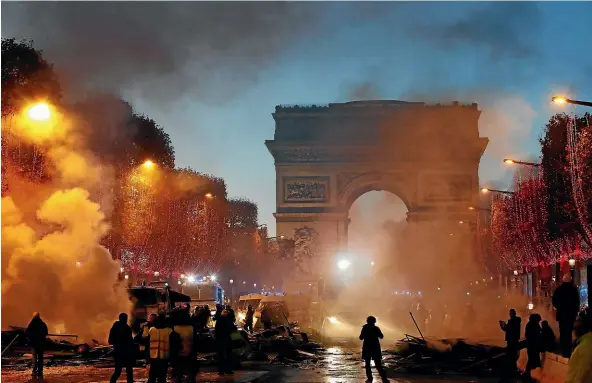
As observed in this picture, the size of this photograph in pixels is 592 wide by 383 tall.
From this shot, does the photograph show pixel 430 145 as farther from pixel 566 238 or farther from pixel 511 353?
pixel 511 353

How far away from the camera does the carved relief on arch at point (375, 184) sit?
76375 mm

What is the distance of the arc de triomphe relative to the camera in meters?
75.7

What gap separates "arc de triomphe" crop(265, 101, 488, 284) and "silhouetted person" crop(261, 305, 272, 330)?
43.5 m

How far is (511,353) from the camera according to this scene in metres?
18.2

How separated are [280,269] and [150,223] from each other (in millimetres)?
34011

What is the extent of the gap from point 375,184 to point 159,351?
65382 mm

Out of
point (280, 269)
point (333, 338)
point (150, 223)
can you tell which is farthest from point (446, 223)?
point (333, 338)

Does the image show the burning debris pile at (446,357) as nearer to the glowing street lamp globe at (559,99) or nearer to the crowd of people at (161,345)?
the glowing street lamp globe at (559,99)

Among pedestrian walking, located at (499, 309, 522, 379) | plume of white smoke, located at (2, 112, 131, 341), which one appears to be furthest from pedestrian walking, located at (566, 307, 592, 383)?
plume of white smoke, located at (2, 112, 131, 341)

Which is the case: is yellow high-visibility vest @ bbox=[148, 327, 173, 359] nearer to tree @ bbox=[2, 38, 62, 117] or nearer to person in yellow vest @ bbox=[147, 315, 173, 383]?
person in yellow vest @ bbox=[147, 315, 173, 383]

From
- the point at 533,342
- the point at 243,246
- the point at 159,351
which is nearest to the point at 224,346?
the point at 159,351

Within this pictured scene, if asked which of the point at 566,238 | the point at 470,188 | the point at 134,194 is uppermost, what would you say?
the point at 470,188

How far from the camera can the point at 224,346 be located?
735 inches

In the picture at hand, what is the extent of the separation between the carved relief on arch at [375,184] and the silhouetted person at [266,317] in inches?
1745
